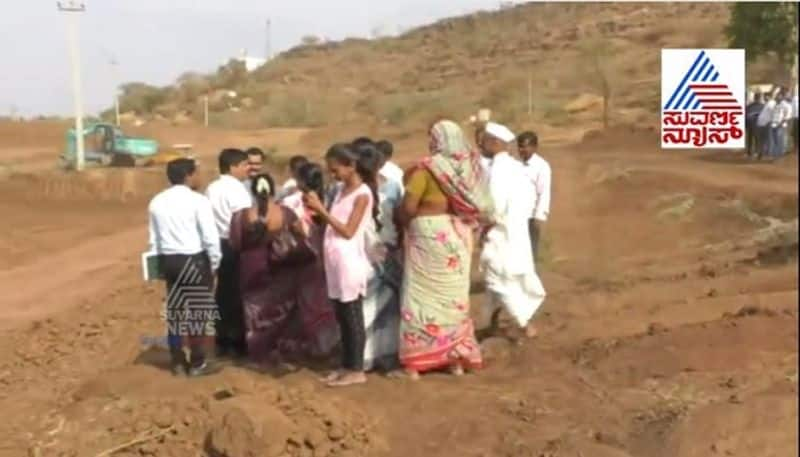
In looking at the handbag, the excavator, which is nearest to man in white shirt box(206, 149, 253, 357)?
the handbag

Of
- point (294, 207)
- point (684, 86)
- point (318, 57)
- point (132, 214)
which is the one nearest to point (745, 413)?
point (684, 86)

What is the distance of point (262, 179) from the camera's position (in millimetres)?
6559

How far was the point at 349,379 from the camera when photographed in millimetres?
6129

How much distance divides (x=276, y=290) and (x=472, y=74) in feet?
127

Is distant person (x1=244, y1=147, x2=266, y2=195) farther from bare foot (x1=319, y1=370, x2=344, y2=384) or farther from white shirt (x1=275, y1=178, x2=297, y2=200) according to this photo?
bare foot (x1=319, y1=370, x2=344, y2=384)

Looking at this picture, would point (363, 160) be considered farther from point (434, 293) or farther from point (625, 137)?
point (625, 137)

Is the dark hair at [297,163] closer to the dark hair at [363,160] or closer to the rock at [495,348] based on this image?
the dark hair at [363,160]

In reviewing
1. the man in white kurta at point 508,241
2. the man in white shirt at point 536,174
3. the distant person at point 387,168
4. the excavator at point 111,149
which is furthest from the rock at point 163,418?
the excavator at point 111,149

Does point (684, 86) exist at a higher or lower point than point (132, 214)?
higher

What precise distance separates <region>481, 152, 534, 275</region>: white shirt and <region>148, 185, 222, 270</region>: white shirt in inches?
63.1

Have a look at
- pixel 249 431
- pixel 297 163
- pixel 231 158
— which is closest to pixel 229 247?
pixel 231 158

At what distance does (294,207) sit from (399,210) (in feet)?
2.23

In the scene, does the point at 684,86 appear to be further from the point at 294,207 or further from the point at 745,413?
the point at 294,207

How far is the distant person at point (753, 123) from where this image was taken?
17219 mm
